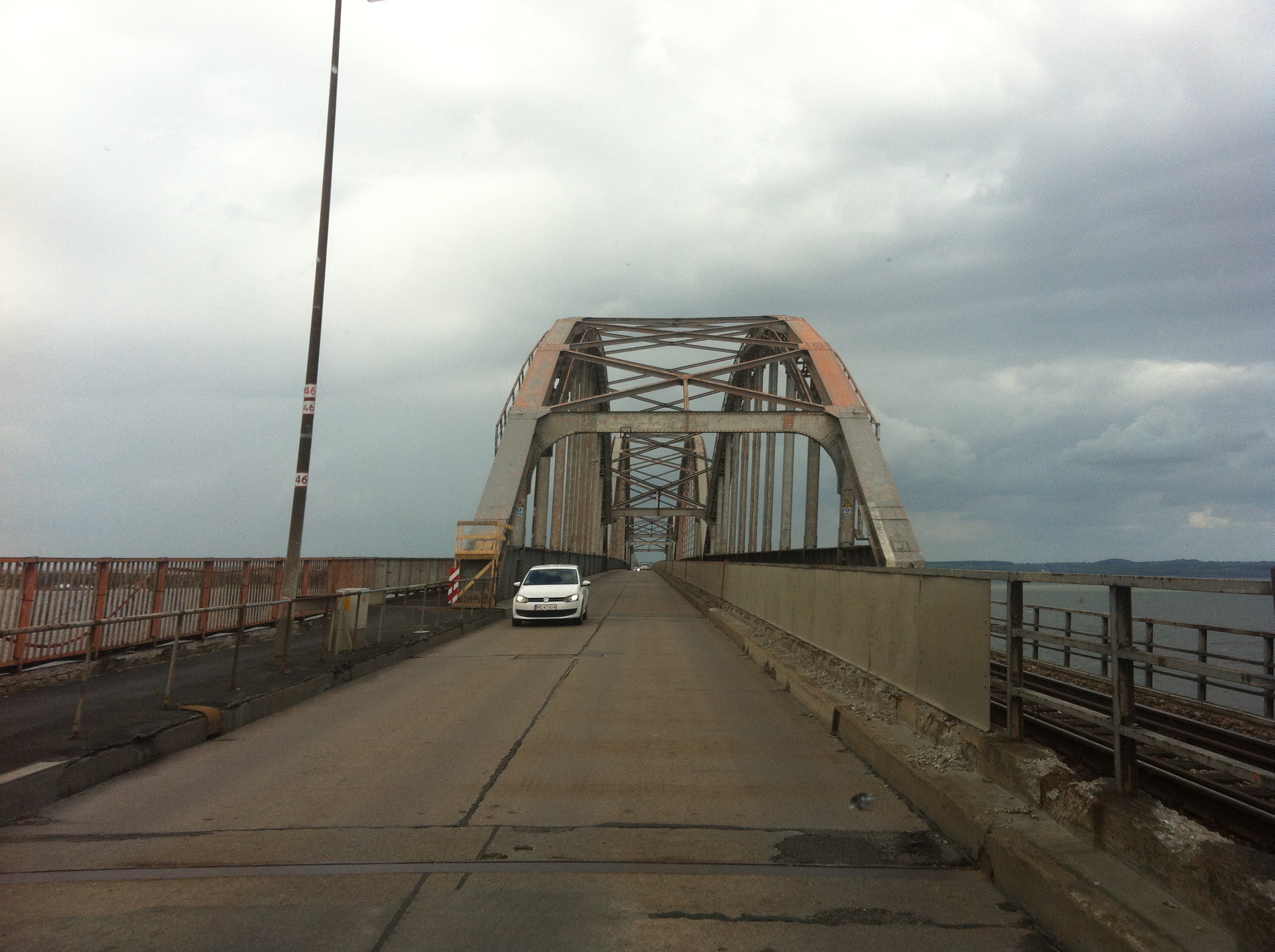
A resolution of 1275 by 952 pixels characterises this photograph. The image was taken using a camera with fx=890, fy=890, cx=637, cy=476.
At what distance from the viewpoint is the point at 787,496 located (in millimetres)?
37000

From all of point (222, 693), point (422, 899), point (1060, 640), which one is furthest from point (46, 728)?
point (1060, 640)

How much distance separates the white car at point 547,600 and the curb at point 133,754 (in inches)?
365

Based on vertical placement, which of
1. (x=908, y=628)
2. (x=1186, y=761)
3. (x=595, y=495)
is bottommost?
(x=1186, y=761)

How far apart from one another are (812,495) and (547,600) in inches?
710

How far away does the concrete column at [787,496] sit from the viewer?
35.5 m

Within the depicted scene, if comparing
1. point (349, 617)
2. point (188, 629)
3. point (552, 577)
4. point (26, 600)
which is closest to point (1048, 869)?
point (26, 600)

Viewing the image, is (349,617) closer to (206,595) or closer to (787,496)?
(206,595)

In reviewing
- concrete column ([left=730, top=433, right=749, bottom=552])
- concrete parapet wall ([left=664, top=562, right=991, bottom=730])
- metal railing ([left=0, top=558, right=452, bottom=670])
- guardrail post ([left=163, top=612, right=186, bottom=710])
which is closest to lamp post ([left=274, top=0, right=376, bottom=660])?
metal railing ([left=0, top=558, right=452, bottom=670])

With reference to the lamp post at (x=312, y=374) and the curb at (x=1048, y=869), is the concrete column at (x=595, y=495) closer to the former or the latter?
the lamp post at (x=312, y=374)

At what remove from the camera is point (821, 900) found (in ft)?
14.0

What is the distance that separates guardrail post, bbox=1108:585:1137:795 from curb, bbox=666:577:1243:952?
402 millimetres

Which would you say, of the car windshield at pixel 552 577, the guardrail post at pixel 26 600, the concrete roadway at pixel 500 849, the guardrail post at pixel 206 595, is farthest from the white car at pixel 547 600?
the concrete roadway at pixel 500 849

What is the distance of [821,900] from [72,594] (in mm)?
11034

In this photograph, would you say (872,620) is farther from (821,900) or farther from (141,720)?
(141,720)
